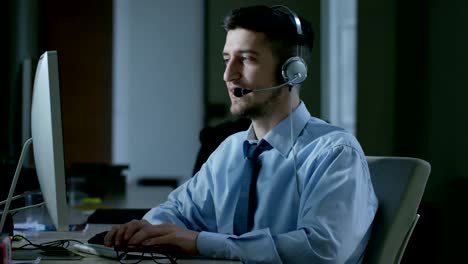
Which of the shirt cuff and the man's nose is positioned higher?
the man's nose

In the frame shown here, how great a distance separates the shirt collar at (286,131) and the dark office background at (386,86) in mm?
958

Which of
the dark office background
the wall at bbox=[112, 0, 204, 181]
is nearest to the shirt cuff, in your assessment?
the dark office background

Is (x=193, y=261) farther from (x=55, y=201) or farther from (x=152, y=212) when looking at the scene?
(x=152, y=212)

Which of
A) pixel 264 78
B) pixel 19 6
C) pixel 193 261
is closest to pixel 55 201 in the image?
pixel 193 261

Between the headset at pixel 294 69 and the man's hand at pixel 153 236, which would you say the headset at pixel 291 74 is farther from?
the man's hand at pixel 153 236

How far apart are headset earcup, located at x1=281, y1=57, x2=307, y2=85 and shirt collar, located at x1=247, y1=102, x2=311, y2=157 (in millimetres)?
80

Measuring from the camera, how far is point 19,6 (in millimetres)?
3764

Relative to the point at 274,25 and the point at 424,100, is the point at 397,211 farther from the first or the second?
the point at 424,100

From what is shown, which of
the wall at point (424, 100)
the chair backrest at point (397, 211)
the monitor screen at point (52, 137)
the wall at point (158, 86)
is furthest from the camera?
the wall at point (158, 86)

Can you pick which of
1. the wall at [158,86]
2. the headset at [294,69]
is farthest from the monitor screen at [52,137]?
the wall at [158,86]

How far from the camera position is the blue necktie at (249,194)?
1509 mm

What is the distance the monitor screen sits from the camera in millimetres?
1069

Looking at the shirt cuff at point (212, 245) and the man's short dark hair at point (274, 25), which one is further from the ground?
the man's short dark hair at point (274, 25)

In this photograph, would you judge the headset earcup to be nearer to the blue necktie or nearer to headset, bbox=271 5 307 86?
A: headset, bbox=271 5 307 86
